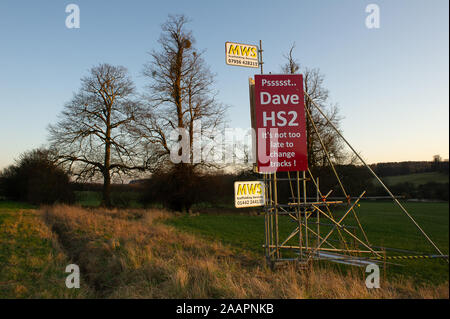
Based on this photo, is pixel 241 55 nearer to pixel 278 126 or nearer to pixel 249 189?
pixel 278 126

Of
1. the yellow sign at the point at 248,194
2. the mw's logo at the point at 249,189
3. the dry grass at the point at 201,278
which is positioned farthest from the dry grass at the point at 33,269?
the mw's logo at the point at 249,189

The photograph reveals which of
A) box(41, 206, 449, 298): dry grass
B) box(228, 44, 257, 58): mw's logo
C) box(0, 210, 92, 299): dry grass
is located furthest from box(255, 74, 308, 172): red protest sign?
box(0, 210, 92, 299): dry grass

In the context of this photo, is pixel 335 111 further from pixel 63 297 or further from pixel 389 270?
pixel 63 297

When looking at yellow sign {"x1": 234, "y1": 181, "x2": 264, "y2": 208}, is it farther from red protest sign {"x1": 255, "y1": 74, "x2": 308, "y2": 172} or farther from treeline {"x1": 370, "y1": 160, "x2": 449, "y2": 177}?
treeline {"x1": 370, "y1": 160, "x2": 449, "y2": 177}

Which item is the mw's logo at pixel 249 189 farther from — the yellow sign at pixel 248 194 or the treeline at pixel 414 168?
the treeline at pixel 414 168

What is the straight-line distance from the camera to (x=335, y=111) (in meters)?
23.5

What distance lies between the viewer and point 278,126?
6586 millimetres

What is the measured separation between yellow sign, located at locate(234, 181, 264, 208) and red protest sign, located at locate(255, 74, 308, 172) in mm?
397

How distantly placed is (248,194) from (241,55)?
3170 millimetres

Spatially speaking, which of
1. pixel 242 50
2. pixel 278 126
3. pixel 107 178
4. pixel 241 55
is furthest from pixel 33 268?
pixel 107 178

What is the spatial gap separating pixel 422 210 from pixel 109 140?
26.7 metres

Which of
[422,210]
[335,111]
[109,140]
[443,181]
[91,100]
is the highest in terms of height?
[91,100]
